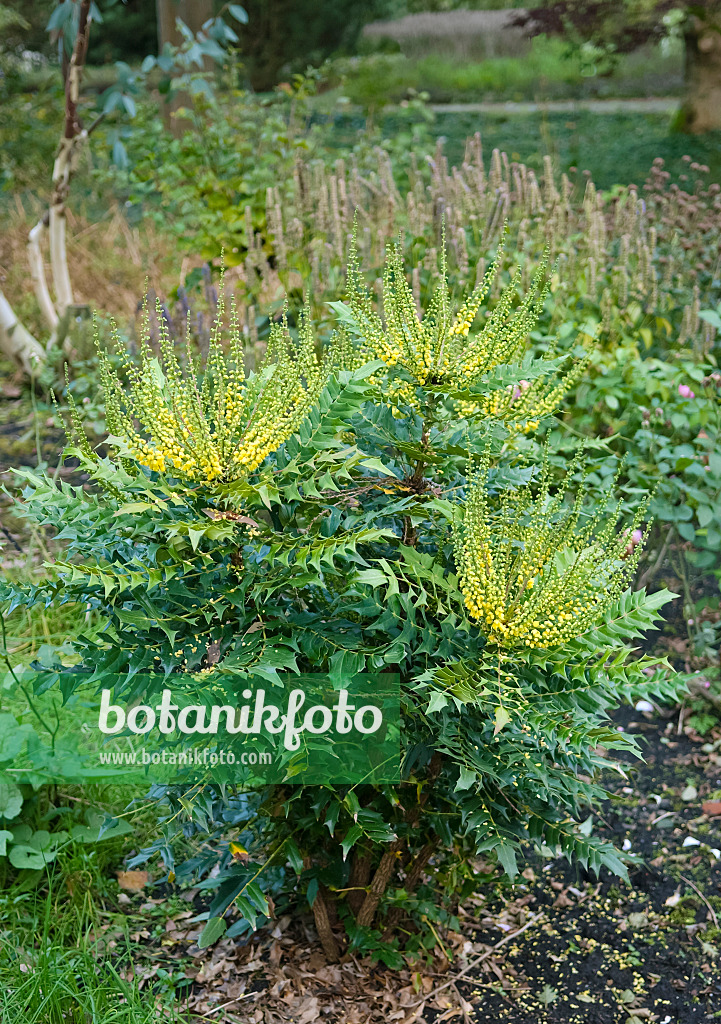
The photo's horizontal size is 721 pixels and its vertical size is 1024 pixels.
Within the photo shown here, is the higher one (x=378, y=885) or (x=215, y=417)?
(x=215, y=417)

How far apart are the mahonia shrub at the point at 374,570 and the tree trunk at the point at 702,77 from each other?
35.3 ft

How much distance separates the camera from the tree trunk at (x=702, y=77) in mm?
10898

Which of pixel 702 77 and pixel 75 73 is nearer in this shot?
pixel 75 73

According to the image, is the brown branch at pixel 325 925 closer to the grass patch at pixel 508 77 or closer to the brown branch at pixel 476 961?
the brown branch at pixel 476 961

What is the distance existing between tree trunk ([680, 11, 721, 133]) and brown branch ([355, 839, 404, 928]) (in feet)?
37.0

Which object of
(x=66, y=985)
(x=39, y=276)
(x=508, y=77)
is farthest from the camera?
(x=508, y=77)

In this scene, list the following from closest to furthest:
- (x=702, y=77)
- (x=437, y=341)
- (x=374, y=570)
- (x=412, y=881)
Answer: (x=374, y=570)
(x=437, y=341)
(x=412, y=881)
(x=702, y=77)

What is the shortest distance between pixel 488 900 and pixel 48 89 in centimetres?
1189

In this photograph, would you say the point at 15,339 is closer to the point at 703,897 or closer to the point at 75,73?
the point at 75,73

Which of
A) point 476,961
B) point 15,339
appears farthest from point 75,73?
point 476,961

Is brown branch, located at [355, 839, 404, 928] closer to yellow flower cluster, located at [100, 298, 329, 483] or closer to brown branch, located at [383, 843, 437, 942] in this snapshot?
brown branch, located at [383, 843, 437, 942]

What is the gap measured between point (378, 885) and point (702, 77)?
11.6m

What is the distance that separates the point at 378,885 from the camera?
2277 millimetres

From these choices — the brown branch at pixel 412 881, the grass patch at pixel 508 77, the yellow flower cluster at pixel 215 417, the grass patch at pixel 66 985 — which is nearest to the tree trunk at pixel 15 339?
the grass patch at pixel 66 985
